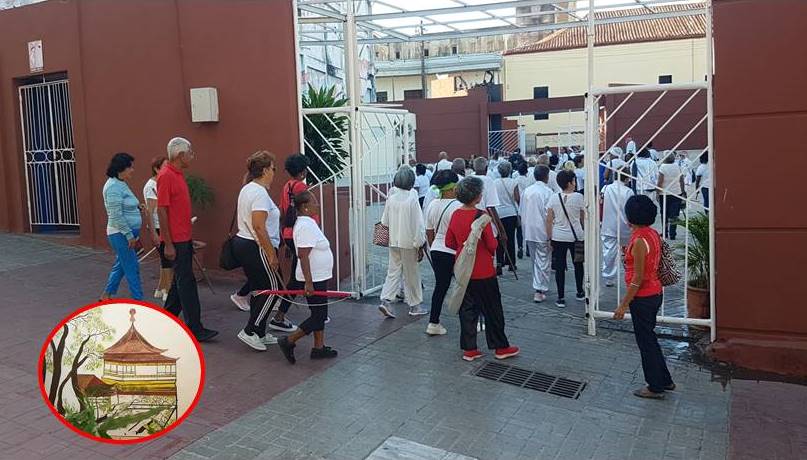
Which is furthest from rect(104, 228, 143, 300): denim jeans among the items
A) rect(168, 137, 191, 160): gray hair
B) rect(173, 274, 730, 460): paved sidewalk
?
rect(173, 274, 730, 460): paved sidewalk

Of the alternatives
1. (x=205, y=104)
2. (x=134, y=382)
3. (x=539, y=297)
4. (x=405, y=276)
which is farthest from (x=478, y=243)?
(x=205, y=104)

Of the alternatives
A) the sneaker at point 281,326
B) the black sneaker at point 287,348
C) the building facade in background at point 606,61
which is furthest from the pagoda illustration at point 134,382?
the building facade in background at point 606,61

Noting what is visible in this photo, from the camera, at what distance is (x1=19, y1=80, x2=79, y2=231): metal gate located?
1004 centimetres

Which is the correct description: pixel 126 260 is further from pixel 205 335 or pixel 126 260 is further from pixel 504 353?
pixel 504 353

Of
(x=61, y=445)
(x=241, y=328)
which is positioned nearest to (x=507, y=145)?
(x=241, y=328)

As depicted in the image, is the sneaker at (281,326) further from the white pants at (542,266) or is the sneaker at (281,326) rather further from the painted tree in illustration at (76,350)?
the painted tree in illustration at (76,350)

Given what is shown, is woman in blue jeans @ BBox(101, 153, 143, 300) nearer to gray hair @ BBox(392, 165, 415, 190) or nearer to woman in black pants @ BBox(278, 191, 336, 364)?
woman in black pants @ BBox(278, 191, 336, 364)

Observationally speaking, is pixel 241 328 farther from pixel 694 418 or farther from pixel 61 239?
pixel 61 239

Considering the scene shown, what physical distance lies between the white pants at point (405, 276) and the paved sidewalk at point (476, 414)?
3.56 feet

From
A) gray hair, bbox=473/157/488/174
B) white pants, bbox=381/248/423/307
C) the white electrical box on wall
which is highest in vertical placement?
the white electrical box on wall

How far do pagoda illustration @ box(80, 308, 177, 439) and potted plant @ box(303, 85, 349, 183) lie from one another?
583cm

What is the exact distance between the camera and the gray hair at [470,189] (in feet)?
18.7

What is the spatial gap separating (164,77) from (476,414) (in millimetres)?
6179

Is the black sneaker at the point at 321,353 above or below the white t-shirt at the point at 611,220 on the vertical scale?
below
